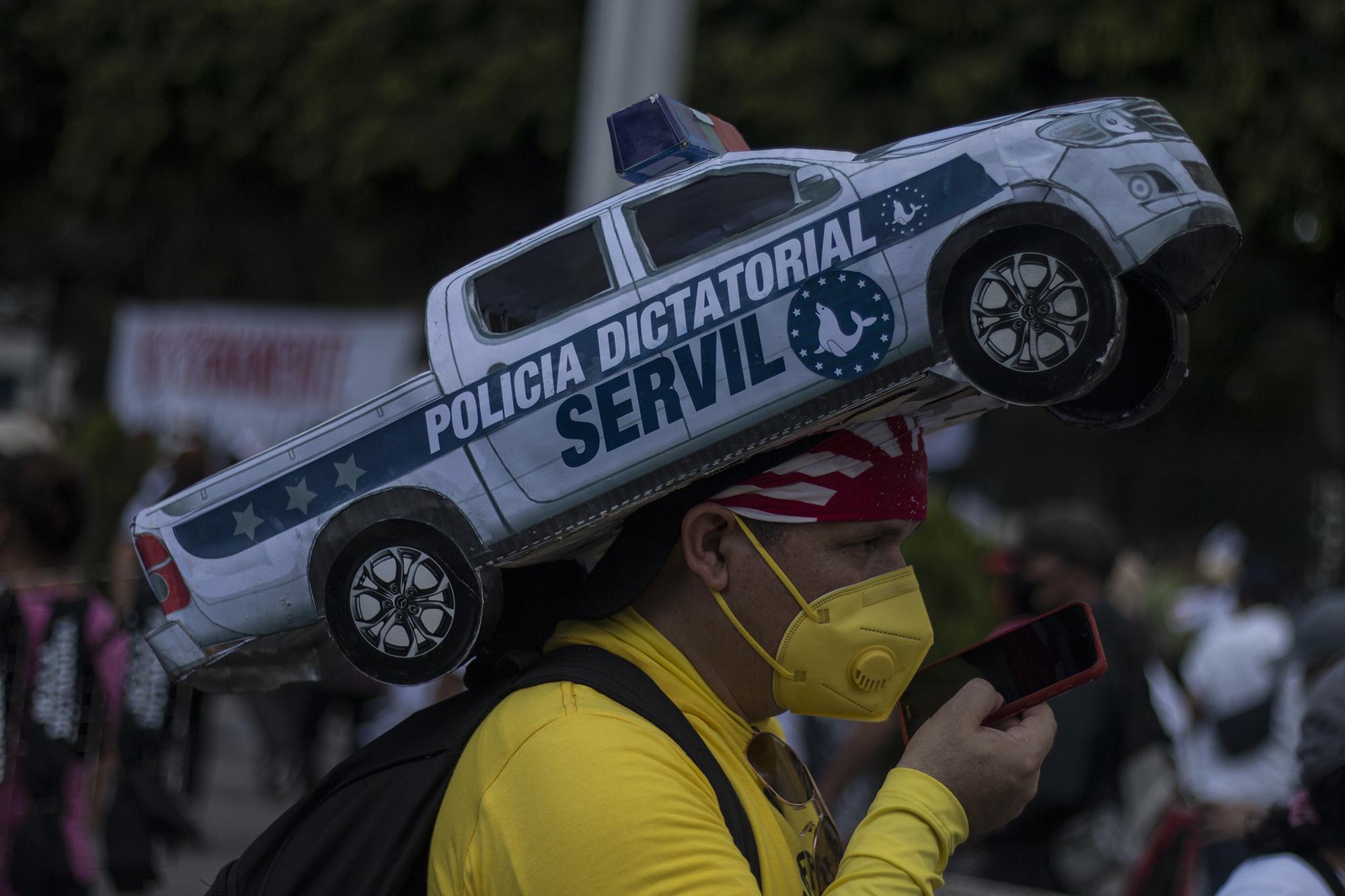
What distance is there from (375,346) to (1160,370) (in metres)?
8.50

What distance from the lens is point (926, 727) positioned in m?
1.94

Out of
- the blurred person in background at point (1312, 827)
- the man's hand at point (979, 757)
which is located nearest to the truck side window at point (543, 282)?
the man's hand at point (979, 757)

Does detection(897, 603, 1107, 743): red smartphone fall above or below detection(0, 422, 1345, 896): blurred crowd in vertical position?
above

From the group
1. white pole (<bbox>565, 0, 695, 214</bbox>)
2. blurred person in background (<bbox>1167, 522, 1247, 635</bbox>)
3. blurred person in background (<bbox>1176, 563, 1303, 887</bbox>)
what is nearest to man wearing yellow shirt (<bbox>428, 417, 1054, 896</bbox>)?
white pole (<bbox>565, 0, 695, 214</bbox>)

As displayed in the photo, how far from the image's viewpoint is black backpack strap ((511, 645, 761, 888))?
1.90 meters

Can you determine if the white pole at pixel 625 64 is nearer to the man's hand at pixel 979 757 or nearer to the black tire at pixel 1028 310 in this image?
the black tire at pixel 1028 310

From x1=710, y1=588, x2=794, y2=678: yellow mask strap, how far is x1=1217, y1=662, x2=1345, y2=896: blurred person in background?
1.19 m

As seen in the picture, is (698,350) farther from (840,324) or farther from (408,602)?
(408,602)

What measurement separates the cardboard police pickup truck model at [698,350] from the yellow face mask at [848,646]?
238 mm

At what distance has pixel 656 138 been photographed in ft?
7.29

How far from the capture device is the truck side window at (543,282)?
80.9 inches

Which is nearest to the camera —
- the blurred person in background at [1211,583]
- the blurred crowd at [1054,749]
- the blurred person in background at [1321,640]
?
the blurred crowd at [1054,749]

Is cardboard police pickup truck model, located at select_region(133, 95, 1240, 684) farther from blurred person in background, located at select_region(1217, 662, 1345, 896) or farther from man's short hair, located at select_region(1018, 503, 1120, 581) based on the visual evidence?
man's short hair, located at select_region(1018, 503, 1120, 581)

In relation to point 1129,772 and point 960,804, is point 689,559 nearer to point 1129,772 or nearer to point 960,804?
point 960,804
